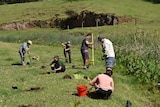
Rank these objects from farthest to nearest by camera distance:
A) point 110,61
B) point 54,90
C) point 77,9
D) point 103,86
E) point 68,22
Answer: point 77,9 → point 68,22 → point 110,61 → point 54,90 → point 103,86

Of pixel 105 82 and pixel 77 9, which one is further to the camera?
pixel 77 9

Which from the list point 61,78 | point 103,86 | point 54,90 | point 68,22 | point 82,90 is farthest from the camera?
point 68,22

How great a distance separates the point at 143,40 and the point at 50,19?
4585cm

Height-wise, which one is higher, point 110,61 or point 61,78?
point 110,61

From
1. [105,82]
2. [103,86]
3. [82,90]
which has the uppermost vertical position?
[105,82]

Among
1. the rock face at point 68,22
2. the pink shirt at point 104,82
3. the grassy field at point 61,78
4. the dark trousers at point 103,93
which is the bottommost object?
the rock face at point 68,22

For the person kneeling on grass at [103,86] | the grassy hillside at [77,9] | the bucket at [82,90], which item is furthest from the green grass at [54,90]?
the grassy hillside at [77,9]

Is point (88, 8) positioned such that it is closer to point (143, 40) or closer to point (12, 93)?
point (143, 40)

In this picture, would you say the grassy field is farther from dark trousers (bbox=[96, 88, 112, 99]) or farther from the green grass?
dark trousers (bbox=[96, 88, 112, 99])

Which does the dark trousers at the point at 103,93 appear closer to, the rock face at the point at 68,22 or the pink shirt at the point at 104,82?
the pink shirt at the point at 104,82

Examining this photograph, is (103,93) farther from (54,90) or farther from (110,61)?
(110,61)

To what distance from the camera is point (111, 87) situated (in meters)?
19.1

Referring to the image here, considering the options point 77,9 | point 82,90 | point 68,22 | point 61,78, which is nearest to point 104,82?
point 82,90

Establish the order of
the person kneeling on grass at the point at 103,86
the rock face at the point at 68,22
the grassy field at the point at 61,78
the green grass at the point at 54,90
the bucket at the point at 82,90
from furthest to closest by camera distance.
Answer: the rock face at the point at 68,22 → the bucket at the point at 82,90 → the person kneeling on grass at the point at 103,86 → the grassy field at the point at 61,78 → the green grass at the point at 54,90
